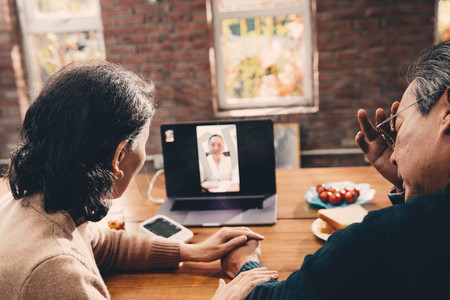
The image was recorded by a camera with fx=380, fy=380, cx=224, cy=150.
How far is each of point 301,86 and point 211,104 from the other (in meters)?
0.79

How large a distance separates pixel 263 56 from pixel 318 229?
226 cm

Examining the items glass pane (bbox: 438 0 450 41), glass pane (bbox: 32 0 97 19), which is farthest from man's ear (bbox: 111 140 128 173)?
glass pane (bbox: 438 0 450 41)

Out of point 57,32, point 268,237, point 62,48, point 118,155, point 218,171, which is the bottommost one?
point 268,237

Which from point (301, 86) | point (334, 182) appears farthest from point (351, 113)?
point (334, 182)

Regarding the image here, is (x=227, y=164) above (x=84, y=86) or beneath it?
beneath

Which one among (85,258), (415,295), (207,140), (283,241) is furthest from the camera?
(207,140)

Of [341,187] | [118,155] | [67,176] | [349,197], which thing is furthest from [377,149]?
[67,176]

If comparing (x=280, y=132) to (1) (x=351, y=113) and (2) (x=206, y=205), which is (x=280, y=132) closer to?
(1) (x=351, y=113)

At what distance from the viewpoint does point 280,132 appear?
3154 mm

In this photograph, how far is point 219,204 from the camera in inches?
60.1

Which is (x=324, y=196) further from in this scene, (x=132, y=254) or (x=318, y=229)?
(x=132, y=254)

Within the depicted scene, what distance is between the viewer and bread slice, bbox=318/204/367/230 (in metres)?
1.23

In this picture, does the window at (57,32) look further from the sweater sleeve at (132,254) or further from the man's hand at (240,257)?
the man's hand at (240,257)

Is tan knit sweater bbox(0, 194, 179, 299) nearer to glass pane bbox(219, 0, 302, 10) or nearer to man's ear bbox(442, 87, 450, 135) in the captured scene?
man's ear bbox(442, 87, 450, 135)
